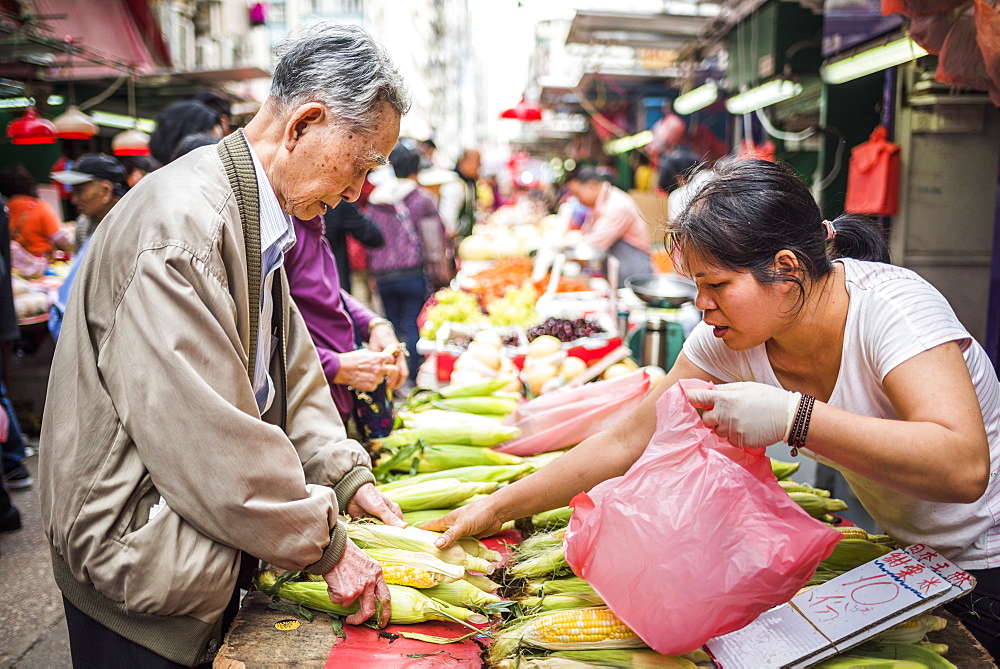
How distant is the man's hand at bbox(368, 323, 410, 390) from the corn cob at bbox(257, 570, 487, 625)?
1.19 m

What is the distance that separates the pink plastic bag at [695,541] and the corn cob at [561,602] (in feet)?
0.54

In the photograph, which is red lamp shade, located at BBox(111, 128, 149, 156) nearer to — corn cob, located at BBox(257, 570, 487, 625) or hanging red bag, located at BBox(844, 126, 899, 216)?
hanging red bag, located at BBox(844, 126, 899, 216)

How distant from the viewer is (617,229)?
7324 mm

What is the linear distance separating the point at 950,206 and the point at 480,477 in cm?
542

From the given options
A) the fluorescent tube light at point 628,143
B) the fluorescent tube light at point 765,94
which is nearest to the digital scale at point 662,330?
the fluorescent tube light at point 765,94

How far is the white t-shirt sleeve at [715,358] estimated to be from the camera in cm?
189

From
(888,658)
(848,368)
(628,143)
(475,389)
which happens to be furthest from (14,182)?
(628,143)

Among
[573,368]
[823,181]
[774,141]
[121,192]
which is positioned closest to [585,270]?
[823,181]

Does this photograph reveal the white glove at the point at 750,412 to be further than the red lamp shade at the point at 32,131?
No

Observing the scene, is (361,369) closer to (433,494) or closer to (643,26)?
(433,494)

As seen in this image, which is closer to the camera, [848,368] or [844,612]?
[844,612]

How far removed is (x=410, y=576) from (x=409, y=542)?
0.16m

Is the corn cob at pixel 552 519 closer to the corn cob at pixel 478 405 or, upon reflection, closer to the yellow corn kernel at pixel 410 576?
the yellow corn kernel at pixel 410 576

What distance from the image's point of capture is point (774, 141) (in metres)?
9.28
